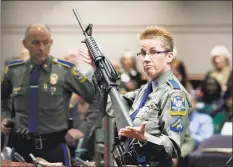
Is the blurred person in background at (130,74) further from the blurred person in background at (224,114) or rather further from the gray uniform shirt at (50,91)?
the gray uniform shirt at (50,91)

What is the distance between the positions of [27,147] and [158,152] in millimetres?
2016

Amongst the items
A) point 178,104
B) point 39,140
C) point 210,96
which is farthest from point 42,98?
point 210,96

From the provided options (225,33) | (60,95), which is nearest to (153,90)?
(60,95)

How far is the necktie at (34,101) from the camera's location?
21.0 feet

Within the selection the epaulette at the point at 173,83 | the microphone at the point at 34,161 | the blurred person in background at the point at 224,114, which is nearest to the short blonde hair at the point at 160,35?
the epaulette at the point at 173,83

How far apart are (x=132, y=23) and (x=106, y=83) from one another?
9563 millimetres

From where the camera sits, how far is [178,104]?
472cm

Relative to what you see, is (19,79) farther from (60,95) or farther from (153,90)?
(153,90)

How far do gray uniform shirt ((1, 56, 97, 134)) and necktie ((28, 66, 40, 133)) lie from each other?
0.03m

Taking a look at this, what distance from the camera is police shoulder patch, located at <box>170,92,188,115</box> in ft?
15.4

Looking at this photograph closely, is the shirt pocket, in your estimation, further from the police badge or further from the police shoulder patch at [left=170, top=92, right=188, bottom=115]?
the police shoulder patch at [left=170, top=92, right=188, bottom=115]

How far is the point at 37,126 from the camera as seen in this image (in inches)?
252

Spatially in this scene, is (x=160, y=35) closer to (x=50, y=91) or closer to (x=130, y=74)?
(x=50, y=91)

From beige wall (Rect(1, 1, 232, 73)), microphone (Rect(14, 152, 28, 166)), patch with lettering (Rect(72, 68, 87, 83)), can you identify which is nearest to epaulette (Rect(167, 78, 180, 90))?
microphone (Rect(14, 152, 28, 166))
